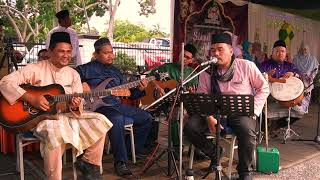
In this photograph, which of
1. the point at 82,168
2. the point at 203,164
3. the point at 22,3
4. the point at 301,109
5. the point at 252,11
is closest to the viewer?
the point at 82,168

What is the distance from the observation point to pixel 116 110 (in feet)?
15.1

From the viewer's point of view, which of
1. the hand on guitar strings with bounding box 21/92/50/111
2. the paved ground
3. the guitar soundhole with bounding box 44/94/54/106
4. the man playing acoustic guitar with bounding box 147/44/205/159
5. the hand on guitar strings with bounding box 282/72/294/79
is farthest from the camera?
the hand on guitar strings with bounding box 282/72/294/79

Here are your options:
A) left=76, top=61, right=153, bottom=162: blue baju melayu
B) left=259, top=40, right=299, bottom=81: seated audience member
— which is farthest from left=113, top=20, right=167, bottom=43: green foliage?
left=76, top=61, right=153, bottom=162: blue baju melayu

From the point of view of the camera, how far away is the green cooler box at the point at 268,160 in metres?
4.54

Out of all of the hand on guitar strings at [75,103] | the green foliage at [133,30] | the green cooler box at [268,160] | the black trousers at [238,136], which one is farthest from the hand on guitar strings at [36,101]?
the green foliage at [133,30]

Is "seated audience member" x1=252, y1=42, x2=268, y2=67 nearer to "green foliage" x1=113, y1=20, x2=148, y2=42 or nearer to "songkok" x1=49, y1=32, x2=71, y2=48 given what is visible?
"songkok" x1=49, y1=32, x2=71, y2=48

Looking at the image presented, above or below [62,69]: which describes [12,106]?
below

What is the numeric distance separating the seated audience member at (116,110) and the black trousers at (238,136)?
2.40 ft

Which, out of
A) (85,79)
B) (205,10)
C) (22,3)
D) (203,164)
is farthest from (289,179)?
(22,3)

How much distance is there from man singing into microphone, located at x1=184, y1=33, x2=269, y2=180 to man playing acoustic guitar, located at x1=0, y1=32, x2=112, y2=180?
105cm

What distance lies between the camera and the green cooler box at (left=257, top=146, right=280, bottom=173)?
14.9ft

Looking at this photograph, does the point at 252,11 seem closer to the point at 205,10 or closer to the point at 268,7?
the point at 268,7

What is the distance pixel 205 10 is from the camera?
7941 millimetres

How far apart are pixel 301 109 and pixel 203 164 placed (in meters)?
2.55
